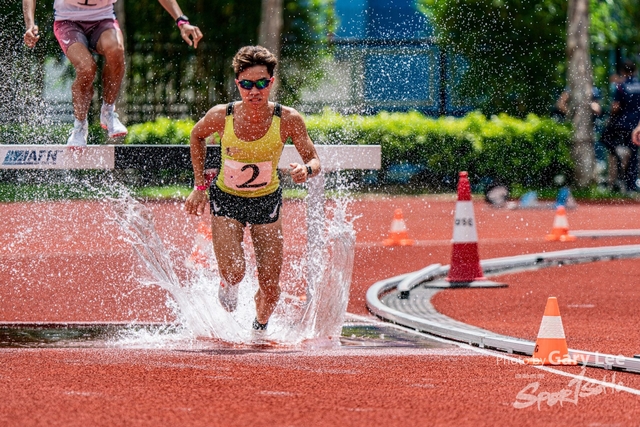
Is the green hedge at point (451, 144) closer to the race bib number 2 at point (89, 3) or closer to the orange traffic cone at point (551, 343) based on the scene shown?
the race bib number 2 at point (89, 3)

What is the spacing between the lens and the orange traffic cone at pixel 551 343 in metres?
8.32

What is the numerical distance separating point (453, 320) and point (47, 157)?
10.6ft

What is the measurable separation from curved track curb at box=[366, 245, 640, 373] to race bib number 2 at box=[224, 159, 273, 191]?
1.70 m

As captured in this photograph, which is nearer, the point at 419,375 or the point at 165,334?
the point at 419,375

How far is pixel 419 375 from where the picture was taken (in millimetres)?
7934

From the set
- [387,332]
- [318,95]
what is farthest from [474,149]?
[387,332]

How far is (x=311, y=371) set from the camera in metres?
8.02

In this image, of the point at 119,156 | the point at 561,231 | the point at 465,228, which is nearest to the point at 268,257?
the point at 119,156

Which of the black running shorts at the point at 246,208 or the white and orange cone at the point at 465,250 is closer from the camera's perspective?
the black running shorts at the point at 246,208

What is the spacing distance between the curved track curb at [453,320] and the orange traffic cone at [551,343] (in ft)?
0.33

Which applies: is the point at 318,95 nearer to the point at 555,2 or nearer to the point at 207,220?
the point at 555,2

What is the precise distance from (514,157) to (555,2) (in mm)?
8382

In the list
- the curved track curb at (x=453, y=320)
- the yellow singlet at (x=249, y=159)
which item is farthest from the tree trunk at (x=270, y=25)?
the yellow singlet at (x=249, y=159)

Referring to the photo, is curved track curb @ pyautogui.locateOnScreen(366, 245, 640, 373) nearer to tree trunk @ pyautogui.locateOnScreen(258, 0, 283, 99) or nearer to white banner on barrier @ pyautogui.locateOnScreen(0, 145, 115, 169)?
white banner on barrier @ pyautogui.locateOnScreen(0, 145, 115, 169)
